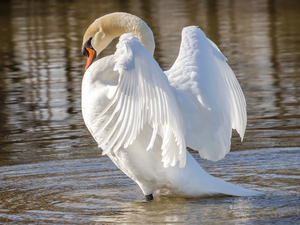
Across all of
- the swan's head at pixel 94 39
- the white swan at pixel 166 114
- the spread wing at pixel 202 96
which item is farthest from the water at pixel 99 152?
the swan's head at pixel 94 39

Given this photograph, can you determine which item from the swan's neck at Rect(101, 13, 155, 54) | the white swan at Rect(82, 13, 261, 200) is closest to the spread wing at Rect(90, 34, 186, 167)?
the white swan at Rect(82, 13, 261, 200)

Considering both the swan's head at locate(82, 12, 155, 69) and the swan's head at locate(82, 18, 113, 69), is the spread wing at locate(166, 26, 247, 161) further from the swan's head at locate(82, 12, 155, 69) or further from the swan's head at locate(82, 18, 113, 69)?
the swan's head at locate(82, 18, 113, 69)

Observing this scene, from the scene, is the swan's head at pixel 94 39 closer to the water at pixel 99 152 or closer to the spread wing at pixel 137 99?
the water at pixel 99 152

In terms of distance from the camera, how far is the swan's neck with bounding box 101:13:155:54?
5988 mm

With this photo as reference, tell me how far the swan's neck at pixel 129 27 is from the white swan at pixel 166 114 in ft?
1.25

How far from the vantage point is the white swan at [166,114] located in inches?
188

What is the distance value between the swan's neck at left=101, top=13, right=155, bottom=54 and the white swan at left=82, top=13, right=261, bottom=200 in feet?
1.25

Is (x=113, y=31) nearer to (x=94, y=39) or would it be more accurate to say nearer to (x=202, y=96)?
(x=94, y=39)

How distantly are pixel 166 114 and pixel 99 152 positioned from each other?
7.90ft

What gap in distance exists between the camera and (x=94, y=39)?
6359mm

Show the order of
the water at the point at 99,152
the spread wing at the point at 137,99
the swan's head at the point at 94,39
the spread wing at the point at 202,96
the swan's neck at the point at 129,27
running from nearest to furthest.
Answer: the spread wing at the point at 137,99 < the water at the point at 99,152 < the spread wing at the point at 202,96 < the swan's neck at the point at 129,27 < the swan's head at the point at 94,39

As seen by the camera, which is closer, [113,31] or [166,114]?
[166,114]

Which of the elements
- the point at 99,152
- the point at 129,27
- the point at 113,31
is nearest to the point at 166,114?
the point at 129,27

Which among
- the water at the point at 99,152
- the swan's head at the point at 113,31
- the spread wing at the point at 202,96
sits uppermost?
the swan's head at the point at 113,31
